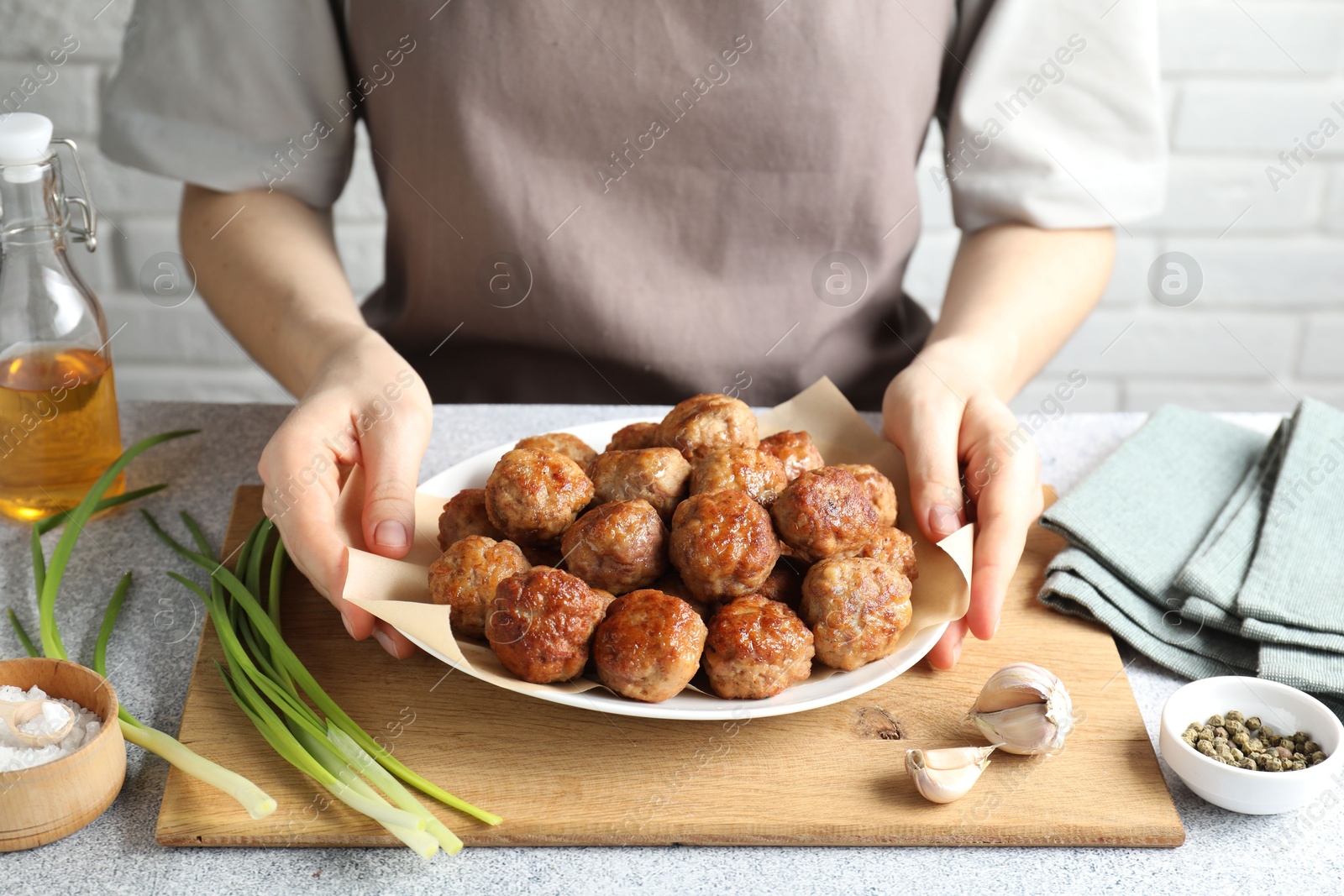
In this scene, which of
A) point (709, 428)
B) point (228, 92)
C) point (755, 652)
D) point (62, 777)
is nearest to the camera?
point (62, 777)

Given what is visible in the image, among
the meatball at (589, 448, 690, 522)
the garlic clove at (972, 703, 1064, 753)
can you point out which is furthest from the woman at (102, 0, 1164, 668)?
the garlic clove at (972, 703, 1064, 753)

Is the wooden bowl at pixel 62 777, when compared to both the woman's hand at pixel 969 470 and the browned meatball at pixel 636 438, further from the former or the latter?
the woman's hand at pixel 969 470

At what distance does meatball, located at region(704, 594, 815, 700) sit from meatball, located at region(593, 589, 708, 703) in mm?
23

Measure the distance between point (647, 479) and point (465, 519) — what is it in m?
0.24

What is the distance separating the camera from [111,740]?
43.4 inches

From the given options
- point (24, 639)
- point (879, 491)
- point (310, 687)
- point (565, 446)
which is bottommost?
point (24, 639)

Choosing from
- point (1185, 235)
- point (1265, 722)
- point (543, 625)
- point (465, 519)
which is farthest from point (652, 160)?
point (1185, 235)

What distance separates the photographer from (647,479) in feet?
4.49

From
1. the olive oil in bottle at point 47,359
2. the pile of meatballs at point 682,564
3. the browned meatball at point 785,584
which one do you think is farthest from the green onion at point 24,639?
the browned meatball at point 785,584

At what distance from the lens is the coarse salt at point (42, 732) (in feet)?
3.50

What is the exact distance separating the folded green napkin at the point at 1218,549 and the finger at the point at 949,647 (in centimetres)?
20

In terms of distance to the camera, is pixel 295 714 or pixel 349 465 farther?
pixel 349 465

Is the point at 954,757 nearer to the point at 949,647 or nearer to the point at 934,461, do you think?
the point at 949,647

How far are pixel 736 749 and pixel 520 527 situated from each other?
0.37 meters
